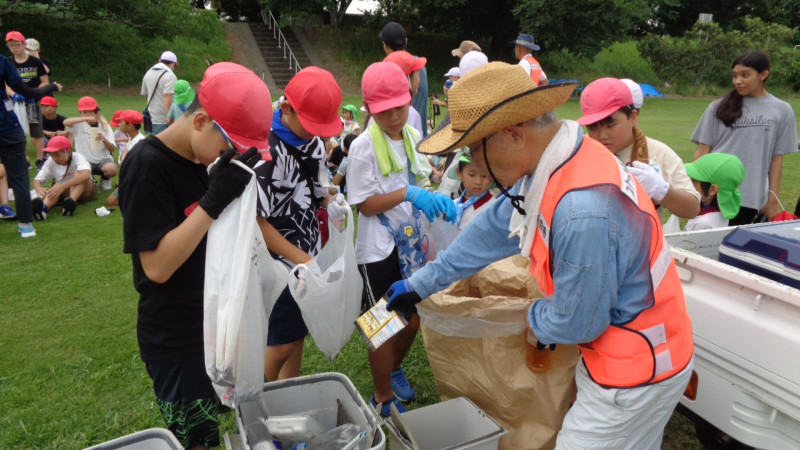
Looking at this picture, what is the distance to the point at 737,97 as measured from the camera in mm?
3801

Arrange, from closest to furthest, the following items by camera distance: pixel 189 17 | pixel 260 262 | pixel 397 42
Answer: pixel 260 262
pixel 397 42
pixel 189 17

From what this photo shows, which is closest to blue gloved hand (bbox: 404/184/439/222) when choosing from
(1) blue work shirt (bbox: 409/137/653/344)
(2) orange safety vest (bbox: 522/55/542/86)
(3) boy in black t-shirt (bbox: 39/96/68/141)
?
(1) blue work shirt (bbox: 409/137/653/344)

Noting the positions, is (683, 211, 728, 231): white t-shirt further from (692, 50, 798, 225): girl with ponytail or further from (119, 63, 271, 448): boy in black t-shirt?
(119, 63, 271, 448): boy in black t-shirt

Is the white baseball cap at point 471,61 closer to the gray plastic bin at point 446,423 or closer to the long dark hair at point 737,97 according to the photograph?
the long dark hair at point 737,97

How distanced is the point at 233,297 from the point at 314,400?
30.9 inches

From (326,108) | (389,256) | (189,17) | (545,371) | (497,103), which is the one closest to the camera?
(497,103)

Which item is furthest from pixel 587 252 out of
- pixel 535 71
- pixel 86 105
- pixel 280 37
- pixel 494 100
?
pixel 280 37

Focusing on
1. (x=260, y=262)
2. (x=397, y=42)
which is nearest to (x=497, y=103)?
(x=260, y=262)

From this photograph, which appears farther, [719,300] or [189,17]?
[189,17]

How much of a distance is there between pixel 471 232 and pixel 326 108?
31.4 inches

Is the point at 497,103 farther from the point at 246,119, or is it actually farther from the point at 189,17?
the point at 189,17

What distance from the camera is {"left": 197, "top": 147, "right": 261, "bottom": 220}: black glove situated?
1.58m

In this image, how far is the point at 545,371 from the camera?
6.72 feet

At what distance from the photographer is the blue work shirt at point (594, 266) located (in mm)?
1403
